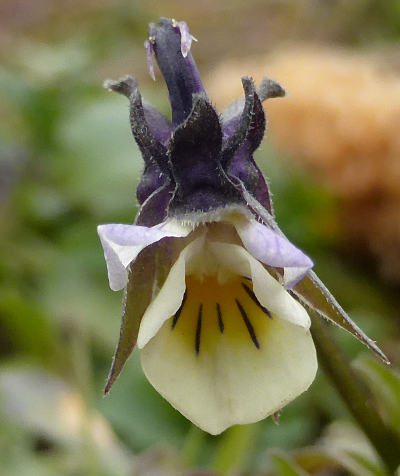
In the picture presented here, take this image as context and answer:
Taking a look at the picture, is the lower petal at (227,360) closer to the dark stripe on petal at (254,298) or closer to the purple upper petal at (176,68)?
the dark stripe on petal at (254,298)

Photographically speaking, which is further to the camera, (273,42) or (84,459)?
(273,42)

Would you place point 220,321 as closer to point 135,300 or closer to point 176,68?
point 135,300

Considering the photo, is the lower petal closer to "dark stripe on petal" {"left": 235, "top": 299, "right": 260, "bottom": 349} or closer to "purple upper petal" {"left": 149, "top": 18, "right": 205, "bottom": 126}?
→ "dark stripe on petal" {"left": 235, "top": 299, "right": 260, "bottom": 349}

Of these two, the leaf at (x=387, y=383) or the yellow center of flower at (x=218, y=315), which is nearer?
the yellow center of flower at (x=218, y=315)

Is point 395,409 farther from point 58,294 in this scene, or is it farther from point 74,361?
point 58,294

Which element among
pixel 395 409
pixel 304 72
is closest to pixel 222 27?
pixel 304 72

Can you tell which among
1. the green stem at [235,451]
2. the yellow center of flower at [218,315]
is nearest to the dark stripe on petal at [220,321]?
the yellow center of flower at [218,315]
